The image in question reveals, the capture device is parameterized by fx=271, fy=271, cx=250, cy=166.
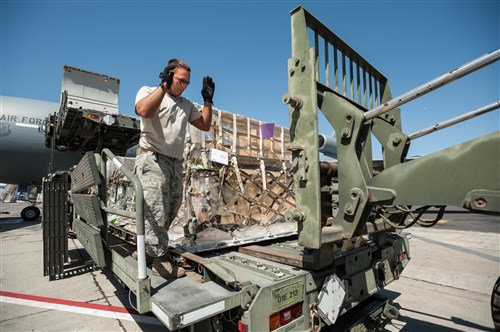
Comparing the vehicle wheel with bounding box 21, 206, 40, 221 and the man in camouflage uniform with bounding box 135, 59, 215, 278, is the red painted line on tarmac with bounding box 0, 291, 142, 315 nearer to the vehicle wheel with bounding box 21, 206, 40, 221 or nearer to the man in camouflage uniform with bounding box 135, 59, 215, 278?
the man in camouflage uniform with bounding box 135, 59, 215, 278

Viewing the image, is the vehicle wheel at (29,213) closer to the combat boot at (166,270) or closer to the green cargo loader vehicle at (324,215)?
the green cargo loader vehicle at (324,215)

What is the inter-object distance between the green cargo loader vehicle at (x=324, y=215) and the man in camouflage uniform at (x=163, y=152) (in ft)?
0.81

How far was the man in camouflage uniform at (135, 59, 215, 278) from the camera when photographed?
2439 mm

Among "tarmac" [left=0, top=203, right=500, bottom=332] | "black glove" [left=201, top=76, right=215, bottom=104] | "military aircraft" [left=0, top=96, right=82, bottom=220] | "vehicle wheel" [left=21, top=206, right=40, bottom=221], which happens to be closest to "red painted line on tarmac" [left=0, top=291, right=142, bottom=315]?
"tarmac" [left=0, top=203, right=500, bottom=332]

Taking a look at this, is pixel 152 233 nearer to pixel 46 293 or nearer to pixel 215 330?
pixel 215 330

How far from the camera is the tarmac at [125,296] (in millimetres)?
3568

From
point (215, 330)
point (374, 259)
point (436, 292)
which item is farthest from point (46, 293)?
point (436, 292)

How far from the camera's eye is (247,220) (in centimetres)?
482

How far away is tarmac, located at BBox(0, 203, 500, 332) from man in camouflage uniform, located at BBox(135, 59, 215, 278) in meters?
1.67

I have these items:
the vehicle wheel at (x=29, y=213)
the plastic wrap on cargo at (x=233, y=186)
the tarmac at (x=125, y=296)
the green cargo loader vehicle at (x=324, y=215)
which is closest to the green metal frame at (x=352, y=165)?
the green cargo loader vehicle at (x=324, y=215)

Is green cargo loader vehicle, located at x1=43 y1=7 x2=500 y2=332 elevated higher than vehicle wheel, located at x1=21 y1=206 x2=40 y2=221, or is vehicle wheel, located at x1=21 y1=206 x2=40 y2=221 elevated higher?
green cargo loader vehicle, located at x1=43 y1=7 x2=500 y2=332

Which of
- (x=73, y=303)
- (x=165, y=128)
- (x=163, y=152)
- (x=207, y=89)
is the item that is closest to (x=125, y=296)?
(x=73, y=303)

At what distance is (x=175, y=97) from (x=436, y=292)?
5.44 metres

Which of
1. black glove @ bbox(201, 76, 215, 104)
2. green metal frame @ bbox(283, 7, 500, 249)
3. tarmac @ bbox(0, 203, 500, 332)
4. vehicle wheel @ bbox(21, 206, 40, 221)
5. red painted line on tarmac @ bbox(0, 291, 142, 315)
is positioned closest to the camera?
green metal frame @ bbox(283, 7, 500, 249)
